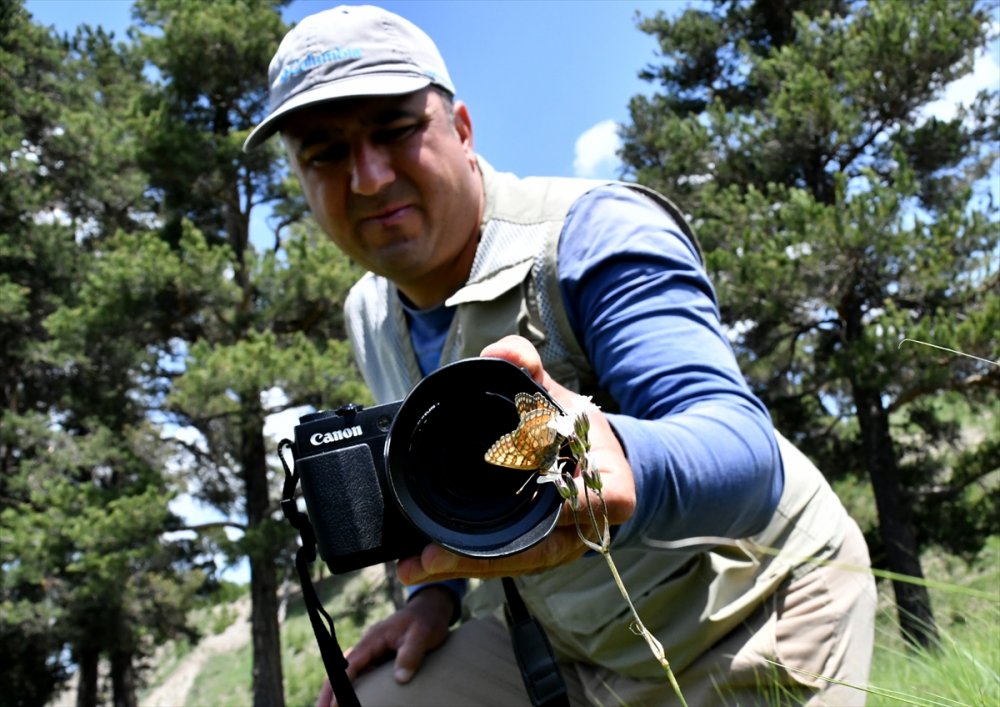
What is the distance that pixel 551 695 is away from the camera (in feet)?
3.79

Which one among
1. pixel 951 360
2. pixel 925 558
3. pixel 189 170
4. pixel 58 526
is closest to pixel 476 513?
pixel 951 360

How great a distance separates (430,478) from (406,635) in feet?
2.63

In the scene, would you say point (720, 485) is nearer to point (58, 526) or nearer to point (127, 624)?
point (58, 526)

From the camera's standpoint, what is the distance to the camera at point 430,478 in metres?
0.79

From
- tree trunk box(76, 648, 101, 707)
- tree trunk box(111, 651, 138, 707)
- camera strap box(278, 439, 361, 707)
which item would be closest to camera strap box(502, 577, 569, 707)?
camera strap box(278, 439, 361, 707)

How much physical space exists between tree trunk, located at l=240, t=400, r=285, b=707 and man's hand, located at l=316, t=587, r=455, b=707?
6906 mm

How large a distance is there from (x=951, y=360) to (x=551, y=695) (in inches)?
281

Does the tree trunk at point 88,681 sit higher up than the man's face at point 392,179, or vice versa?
the tree trunk at point 88,681

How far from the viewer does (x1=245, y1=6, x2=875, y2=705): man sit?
105 cm

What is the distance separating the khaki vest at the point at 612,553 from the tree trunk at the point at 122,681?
12.0m

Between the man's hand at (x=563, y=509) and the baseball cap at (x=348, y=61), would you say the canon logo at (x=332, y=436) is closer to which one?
the man's hand at (x=563, y=509)

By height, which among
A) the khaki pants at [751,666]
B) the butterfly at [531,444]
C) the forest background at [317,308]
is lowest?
the khaki pants at [751,666]

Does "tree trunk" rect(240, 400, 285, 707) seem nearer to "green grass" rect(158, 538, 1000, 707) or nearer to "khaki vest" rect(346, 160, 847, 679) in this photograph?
"green grass" rect(158, 538, 1000, 707)

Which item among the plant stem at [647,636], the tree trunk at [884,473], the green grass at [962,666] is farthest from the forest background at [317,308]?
the plant stem at [647,636]
